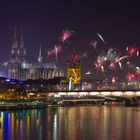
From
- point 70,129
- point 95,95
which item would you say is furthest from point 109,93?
point 70,129

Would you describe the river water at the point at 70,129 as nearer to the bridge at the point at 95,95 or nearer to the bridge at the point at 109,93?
the bridge at the point at 109,93

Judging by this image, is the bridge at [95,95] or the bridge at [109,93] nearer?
the bridge at [109,93]

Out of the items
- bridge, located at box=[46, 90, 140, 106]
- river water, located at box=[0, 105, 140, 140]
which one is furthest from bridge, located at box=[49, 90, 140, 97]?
river water, located at box=[0, 105, 140, 140]

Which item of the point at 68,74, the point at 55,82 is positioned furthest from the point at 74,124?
the point at 68,74

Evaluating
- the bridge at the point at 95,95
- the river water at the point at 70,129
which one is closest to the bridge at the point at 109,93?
the bridge at the point at 95,95

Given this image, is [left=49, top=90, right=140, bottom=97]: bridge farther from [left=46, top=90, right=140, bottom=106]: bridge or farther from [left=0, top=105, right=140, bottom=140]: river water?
[left=0, top=105, right=140, bottom=140]: river water

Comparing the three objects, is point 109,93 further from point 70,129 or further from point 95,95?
point 70,129

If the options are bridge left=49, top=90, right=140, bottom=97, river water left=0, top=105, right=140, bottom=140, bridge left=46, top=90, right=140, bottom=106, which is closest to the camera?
river water left=0, top=105, right=140, bottom=140

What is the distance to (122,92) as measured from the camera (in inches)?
5005

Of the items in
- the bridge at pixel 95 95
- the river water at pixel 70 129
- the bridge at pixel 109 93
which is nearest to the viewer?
the river water at pixel 70 129

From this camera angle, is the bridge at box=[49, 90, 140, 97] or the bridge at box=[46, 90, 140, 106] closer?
the bridge at box=[49, 90, 140, 97]

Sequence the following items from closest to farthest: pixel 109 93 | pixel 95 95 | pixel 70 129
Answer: pixel 70 129, pixel 109 93, pixel 95 95

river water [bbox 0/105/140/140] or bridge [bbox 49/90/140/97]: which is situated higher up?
bridge [bbox 49/90/140/97]

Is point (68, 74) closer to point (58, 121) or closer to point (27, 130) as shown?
point (58, 121)
